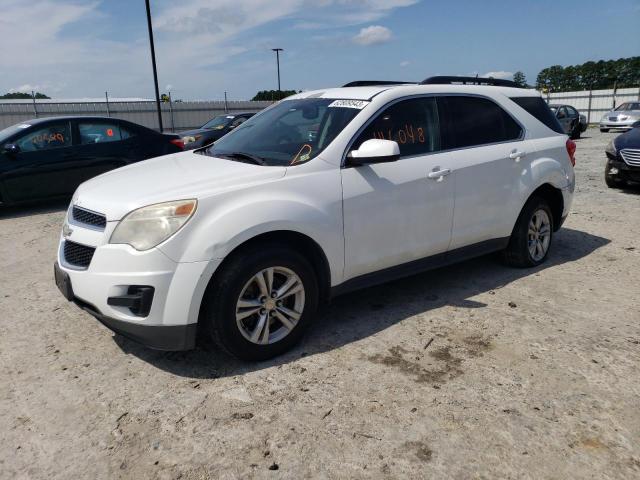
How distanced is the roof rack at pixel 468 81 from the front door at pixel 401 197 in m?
0.48

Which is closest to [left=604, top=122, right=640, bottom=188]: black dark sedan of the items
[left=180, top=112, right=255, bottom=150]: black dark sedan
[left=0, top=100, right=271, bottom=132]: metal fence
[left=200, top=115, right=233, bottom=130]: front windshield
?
[left=180, top=112, right=255, bottom=150]: black dark sedan

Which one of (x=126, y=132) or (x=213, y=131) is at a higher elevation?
(x=126, y=132)

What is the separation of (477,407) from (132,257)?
2.11 metres

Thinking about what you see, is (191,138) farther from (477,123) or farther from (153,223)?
(153,223)

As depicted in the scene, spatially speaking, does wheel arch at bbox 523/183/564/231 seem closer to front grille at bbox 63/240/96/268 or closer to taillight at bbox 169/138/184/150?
front grille at bbox 63/240/96/268

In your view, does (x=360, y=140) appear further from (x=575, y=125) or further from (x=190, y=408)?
(x=575, y=125)

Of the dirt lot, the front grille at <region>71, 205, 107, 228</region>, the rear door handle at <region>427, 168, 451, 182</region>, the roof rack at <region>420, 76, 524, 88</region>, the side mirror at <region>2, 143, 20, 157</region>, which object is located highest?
the roof rack at <region>420, 76, 524, 88</region>

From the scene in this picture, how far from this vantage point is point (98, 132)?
8695 mm

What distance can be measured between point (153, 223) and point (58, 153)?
629 centimetres

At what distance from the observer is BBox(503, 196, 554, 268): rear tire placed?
496 cm

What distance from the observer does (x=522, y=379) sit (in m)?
3.10

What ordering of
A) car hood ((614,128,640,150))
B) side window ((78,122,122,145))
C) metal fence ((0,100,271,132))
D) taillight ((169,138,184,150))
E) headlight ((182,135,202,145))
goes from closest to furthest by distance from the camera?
side window ((78,122,122,145)) < car hood ((614,128,640,150)) < taillight ((169,138,184,150)) < headlight ((182,135,202,145)) < metal fence ((0,100,271,132))

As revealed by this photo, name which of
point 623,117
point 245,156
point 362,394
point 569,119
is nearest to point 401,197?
point 245,156

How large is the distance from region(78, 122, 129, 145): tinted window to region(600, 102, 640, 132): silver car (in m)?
22.9
